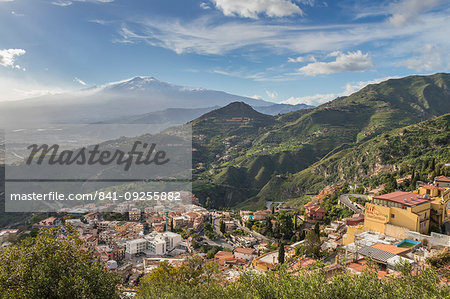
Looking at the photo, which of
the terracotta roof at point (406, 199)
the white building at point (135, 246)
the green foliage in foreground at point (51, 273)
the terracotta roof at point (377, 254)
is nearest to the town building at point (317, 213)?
the terracotta roof at point (406, 199)

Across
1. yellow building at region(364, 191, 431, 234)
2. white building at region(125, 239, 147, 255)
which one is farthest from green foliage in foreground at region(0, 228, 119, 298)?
white building at region(125, 239, 147, 255)

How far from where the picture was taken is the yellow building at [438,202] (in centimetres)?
1689

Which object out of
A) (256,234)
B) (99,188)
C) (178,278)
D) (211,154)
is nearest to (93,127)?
(211,154)

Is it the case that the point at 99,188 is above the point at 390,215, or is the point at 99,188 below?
below

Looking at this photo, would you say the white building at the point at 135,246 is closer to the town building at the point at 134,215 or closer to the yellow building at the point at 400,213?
the town building at the point at 134,215

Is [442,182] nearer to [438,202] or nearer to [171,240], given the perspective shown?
[438,202]

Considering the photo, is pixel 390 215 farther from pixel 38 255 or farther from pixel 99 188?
pixel 99 188

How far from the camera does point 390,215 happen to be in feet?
55.0

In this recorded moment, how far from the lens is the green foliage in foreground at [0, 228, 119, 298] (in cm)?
741

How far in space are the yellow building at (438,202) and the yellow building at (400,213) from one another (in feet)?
1.50

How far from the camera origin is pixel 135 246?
29391 mm

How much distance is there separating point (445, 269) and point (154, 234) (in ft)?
94.2

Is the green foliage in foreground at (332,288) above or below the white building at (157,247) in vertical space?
above

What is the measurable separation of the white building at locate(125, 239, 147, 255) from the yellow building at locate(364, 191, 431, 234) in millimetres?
22514
